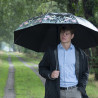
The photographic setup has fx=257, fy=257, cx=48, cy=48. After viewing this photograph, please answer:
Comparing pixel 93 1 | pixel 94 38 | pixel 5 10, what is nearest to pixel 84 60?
pixel 94 38

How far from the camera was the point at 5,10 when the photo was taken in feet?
88.3

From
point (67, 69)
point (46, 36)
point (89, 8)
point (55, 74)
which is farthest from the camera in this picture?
point (89, 8)

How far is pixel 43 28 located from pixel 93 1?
977 centimetres

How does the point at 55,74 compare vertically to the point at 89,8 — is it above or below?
below

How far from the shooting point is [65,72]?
383cm

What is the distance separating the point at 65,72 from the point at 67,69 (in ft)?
0.18

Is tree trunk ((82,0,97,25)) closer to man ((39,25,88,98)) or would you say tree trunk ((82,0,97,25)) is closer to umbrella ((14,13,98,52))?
umbrella ((14,13,98,52))

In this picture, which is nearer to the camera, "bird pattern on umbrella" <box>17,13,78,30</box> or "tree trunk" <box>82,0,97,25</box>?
"bird pattern on umbrella" <box>17,13,78,30</box>

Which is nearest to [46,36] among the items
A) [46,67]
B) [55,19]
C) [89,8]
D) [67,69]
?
[55,19]

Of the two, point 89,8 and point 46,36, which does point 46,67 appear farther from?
point 89,8

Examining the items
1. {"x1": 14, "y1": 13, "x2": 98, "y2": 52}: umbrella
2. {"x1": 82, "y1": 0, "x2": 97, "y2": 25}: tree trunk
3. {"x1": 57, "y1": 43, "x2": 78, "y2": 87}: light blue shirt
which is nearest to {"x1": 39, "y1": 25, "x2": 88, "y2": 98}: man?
{"x1": 57, "y1": 43, "x2": 78, "y2": 87}: light blue shirt

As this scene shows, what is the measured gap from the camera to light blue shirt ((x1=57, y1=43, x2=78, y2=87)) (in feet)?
12.6

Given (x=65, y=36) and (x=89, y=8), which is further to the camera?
(x=89, y=8)

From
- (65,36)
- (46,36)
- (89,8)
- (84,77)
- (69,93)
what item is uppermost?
(89,8)
